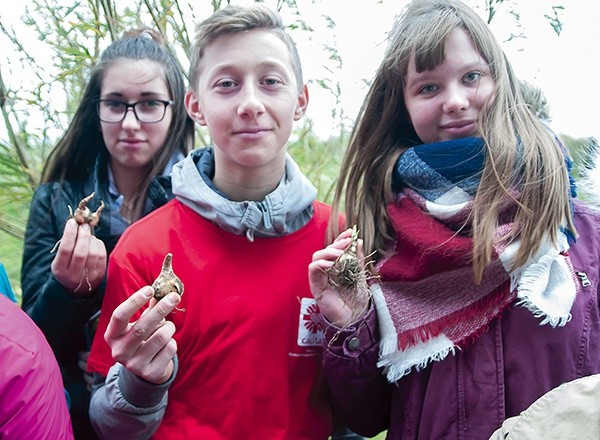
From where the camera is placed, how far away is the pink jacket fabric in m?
1.33

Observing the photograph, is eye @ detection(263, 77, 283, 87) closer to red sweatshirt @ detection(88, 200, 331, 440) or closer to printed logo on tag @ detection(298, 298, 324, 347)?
red sweatshirt @ detection(88, 200, 331, 440)

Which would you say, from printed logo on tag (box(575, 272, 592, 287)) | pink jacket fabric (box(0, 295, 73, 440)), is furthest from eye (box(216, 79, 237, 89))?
printed logo on tag (box(575, 272, 592, 287))

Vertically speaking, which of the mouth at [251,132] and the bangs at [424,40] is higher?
the bangs at [424,40]

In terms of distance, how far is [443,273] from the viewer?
6.41ft

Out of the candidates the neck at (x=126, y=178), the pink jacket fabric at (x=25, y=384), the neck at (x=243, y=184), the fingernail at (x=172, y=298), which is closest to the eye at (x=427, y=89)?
the neck at (x=243, y=184)

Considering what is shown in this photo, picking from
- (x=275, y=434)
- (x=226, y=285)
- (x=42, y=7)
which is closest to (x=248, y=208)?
(x=226, y=285)

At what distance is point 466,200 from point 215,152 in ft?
2.86

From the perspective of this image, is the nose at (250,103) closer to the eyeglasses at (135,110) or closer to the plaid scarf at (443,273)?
the plaid scarf at (443,273)

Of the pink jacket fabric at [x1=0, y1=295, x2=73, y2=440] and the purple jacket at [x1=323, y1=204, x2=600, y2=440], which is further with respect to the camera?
the purple jacket at [x1=323, y1=204, x2=600, y2=440]

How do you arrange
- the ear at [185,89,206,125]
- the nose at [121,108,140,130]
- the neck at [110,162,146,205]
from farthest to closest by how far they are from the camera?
the neck at [110,162,146,205], the nose at [121,108,140,130], the ear at [185,89,206,125]

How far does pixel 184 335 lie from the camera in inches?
79.0

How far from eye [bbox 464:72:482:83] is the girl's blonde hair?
56 mm

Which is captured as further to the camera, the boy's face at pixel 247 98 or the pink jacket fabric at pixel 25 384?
the boy's face at pixel 247 98

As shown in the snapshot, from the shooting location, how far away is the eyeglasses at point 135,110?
2523mm
